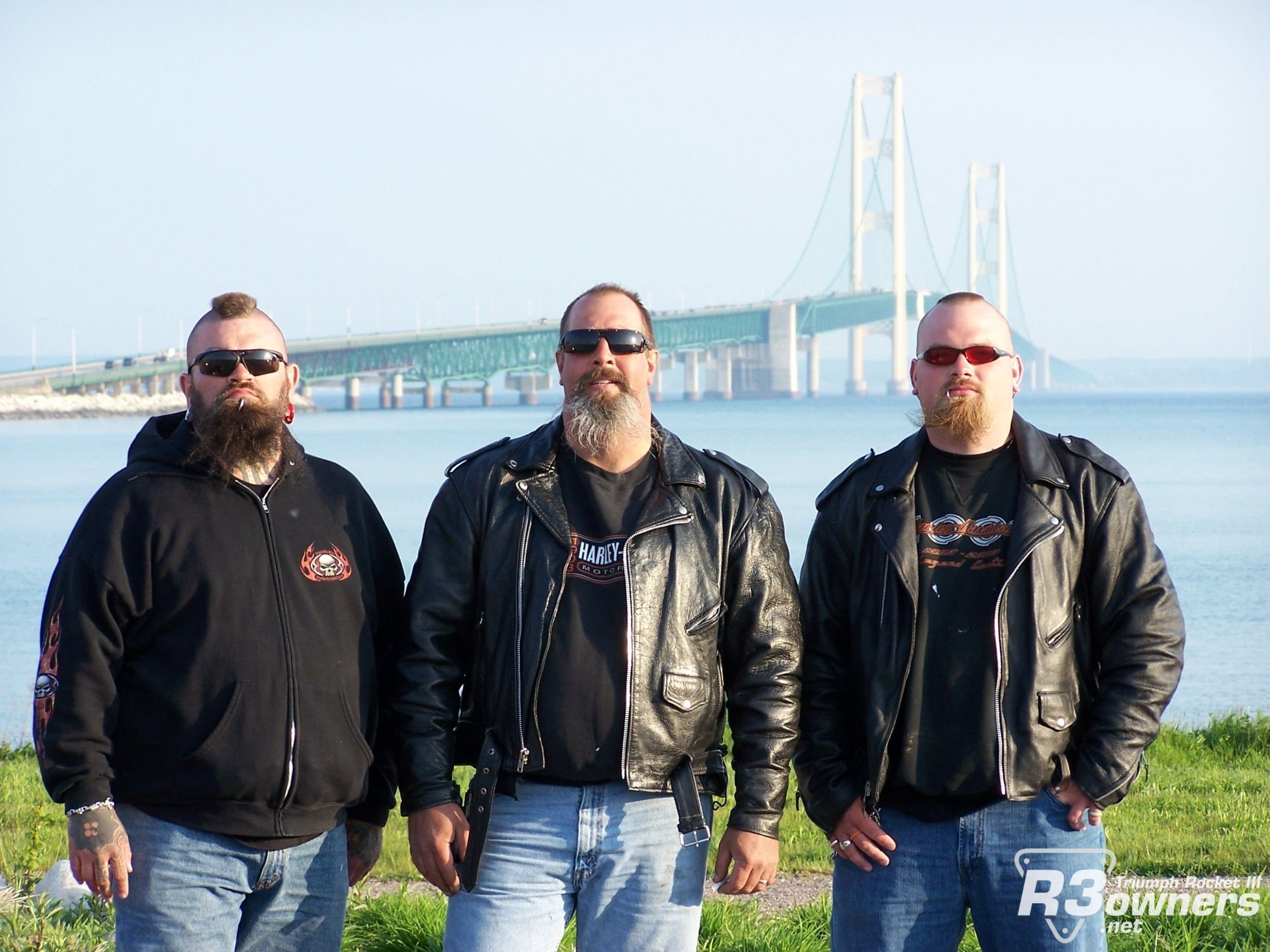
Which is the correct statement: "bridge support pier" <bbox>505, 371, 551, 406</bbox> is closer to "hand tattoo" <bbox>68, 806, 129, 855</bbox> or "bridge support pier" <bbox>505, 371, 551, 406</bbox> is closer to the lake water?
the lake water

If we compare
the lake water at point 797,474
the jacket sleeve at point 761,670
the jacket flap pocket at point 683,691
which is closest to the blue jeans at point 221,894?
the jacket flap pocket at point 683,691

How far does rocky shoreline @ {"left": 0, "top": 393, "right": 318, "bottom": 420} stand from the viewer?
224ft

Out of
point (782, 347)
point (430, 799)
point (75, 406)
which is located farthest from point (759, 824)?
point (75, 406)

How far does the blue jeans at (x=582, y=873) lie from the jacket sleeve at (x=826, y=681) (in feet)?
0.95

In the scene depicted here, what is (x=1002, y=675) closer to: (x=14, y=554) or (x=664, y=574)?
(x=664, y=574)

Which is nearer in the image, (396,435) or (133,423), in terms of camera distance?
(396,435)

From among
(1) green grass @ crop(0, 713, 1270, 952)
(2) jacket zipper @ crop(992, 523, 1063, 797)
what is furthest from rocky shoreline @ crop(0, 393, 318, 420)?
(2) jacket zipper @ crop(992, 523, 1063, 797)

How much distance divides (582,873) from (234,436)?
43.3 inches

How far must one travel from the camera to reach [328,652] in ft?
8.84

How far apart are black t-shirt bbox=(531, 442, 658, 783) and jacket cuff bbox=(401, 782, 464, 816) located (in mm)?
165

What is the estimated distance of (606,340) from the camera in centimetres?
288

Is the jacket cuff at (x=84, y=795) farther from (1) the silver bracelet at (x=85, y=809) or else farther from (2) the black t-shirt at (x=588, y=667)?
(2) the black t-shirt at (x=588, y=667)

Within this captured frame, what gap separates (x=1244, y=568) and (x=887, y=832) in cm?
2021

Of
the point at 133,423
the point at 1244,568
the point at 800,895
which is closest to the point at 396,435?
the point at 133,423
